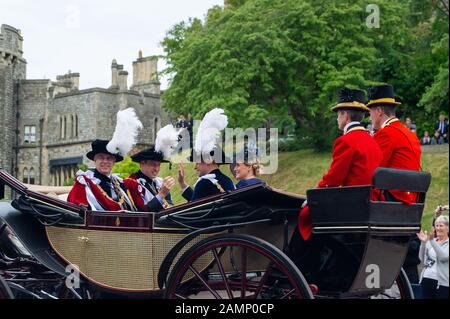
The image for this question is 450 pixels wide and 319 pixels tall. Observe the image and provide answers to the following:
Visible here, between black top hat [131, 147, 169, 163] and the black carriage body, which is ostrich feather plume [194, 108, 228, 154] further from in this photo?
the black carriage body

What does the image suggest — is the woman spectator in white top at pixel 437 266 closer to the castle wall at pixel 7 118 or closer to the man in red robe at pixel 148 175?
the man in red robe at pixel 148 175

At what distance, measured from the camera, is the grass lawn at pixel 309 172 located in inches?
1053

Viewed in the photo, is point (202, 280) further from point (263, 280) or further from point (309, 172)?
point (309, 172)

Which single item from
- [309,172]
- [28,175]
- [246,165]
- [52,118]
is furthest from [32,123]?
[246,165]

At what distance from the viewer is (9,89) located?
65.3m

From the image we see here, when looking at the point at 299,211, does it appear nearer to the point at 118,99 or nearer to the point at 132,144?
the point at 132,144

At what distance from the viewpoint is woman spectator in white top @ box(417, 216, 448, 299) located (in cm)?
969

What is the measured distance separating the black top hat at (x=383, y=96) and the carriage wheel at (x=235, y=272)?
66.1 inches

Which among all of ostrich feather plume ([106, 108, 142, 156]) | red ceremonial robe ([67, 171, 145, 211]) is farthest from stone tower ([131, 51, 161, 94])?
red ceremonial robe ([67, 171, 145, 211])

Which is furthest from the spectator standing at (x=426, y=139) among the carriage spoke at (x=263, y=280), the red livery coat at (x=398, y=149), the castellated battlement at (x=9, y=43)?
the castellated battlement at (x=9, y=43)

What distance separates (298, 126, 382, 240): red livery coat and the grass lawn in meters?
19.0

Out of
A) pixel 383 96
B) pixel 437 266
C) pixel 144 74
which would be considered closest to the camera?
pixel 383 96

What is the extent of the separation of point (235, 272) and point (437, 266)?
420 centimetres
